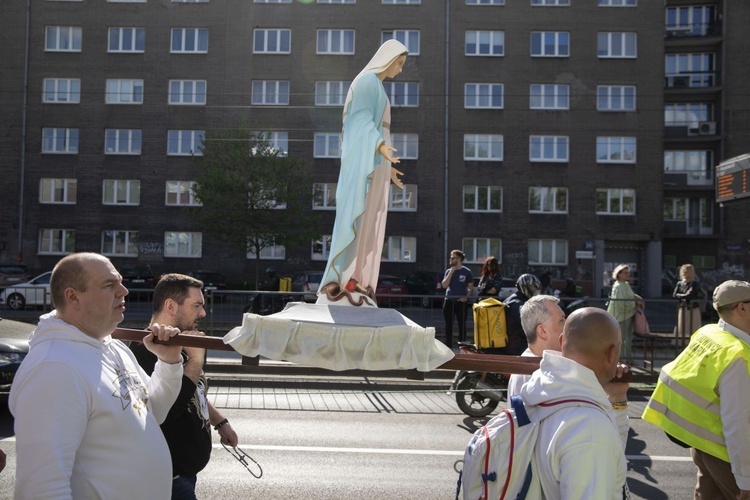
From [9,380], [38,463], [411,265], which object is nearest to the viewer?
[38,463]

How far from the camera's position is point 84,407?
2.30m

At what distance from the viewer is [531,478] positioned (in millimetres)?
2242

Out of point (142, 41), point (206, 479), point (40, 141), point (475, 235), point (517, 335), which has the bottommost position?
point (206, 479)

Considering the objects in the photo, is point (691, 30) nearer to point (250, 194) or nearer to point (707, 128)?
point (707, 128)

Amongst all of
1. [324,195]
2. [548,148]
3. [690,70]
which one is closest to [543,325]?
[324,195]

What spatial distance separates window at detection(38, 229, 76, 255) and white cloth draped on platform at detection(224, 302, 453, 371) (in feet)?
124

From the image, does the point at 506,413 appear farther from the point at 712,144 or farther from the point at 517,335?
the point at 712,144

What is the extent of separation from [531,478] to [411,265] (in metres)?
35.4

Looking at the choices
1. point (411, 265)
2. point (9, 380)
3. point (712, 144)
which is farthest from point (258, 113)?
point (9, 380)

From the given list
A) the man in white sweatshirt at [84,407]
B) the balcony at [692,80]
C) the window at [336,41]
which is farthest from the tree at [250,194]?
the man in white sweatshirt at [84,407]

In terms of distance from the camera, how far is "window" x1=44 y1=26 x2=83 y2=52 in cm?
3844

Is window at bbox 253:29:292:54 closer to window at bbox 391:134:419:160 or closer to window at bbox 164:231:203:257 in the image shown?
window at bbox 391:134:419:160

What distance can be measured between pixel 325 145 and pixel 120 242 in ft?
Answer: 42.9

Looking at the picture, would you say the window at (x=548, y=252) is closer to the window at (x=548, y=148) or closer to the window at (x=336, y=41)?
the window at (x=548, y=148)
